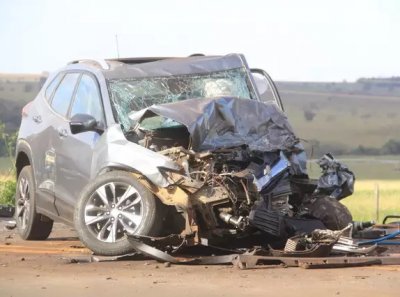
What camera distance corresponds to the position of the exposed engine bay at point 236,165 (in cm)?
1047

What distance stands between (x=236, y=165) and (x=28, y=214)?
3.52 metres

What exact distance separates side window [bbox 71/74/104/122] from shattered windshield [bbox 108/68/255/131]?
7.1 inches

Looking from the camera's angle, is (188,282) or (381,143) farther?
(381,143)

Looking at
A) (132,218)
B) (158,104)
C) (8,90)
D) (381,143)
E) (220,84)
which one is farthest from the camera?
(381,143)

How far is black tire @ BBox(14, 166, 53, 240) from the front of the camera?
13.2 m

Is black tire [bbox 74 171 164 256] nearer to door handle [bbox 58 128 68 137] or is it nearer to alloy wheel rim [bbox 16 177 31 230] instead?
door handle [bbox 58 128 68 137]

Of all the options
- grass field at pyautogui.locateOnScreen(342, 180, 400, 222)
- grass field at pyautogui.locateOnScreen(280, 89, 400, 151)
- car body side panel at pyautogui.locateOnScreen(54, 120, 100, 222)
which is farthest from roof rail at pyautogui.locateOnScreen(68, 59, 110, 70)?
grass field at pyautogui.locateOnScreen(280, 89, 400, 151)

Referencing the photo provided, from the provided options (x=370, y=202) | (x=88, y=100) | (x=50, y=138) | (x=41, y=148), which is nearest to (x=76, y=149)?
(x=88, y=100)

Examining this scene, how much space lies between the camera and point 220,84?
12.6 m

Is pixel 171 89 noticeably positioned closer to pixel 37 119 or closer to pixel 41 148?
pixel 41 148

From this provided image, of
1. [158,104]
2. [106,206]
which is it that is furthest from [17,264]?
[158,104]

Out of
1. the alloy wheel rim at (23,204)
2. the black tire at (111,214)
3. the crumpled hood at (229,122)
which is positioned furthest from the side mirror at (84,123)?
the alloy wheel rim at (23,204)

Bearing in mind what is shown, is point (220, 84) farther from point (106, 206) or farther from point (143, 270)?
point (143, 270)

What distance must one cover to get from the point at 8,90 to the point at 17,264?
83661mm
